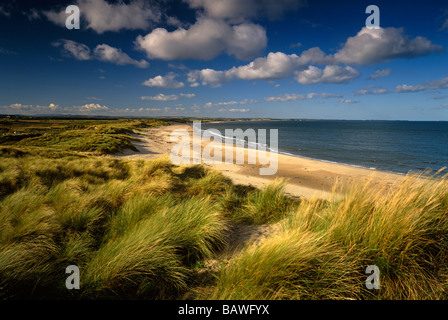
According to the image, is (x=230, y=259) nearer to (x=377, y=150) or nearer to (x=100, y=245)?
(x=100, y=245)

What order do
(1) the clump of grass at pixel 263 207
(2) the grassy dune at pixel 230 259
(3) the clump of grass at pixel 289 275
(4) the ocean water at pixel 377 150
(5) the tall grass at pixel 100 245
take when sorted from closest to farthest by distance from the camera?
(3) the clump of grass at pixel 289 275, (2) the grassy dune at pixel 230 259, (5) the tall grass at pixel 100 245, (1) the clump of grass at pixel 263 207, (4) the ocean water at pixel 377 150

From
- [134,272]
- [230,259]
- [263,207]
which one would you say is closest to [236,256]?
[230,259]

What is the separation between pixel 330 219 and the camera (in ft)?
12.0

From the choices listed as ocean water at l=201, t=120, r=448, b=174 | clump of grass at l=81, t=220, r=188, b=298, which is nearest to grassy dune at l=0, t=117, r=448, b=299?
clump of grass at l=81, t=220, r=188, b=298

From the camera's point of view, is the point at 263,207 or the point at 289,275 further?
the point at 263,207

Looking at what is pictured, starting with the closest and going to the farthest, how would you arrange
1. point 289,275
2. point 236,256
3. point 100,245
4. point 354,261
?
point 289,275, point 354,261, point 236,256, point 100,245

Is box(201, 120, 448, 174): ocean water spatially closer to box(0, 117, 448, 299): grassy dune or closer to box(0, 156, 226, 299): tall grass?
box(0, 117, 448, 299): grassy dune

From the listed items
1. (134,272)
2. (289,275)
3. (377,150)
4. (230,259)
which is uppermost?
(377,150)

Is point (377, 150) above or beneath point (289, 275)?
above

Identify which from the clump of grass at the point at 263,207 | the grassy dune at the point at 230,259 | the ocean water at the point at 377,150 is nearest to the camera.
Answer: the grassy dune at the point at 230,259

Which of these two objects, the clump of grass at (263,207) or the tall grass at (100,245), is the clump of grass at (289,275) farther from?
the clump of grass at (263,207)

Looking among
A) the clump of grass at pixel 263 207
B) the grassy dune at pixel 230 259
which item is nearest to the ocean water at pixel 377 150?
the clump of grass at pixel 263 207

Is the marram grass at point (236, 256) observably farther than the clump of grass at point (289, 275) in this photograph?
Yes

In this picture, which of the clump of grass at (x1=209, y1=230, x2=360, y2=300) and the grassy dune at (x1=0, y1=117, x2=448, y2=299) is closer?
the clump of grass at (x1=209, y1=230, x2=360, y2=300)
